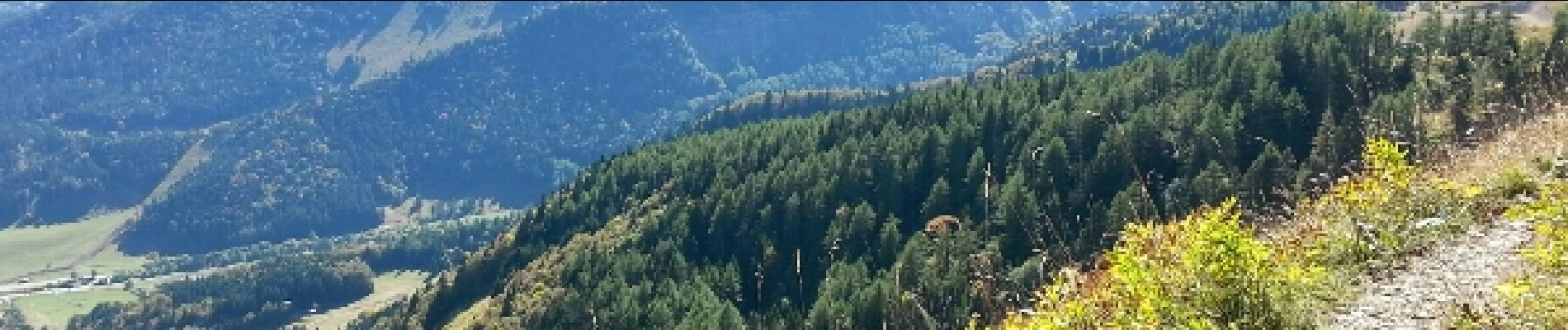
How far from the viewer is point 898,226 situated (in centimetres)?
16912

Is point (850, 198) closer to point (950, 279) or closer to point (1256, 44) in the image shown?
point (1256, 44)

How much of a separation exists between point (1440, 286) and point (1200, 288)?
7.08 metres

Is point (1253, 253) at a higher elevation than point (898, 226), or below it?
higher

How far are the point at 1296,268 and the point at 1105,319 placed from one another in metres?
3.36

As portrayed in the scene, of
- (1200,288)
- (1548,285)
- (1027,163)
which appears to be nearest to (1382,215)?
(1548,285)

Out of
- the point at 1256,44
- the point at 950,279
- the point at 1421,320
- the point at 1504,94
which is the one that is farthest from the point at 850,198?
the point at 1421,320

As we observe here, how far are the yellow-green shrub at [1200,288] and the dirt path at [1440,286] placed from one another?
4.43 ft

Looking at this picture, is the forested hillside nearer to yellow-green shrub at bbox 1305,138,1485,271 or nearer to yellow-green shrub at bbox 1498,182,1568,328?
yellow-green shrub at bbox 1305,138,1485,271

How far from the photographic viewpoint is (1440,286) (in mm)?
22359

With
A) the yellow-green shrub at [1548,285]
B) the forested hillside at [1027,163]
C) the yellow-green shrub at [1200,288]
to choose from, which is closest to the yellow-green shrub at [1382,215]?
the yellow-green shrub at [1200,288]

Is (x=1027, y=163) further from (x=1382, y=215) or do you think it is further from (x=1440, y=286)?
(x=1440, y=286)

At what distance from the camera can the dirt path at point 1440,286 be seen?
20828mm

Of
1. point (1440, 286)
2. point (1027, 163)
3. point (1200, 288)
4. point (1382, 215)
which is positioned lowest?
point (1027, 163)

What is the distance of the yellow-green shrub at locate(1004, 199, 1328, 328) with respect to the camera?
17.8m
